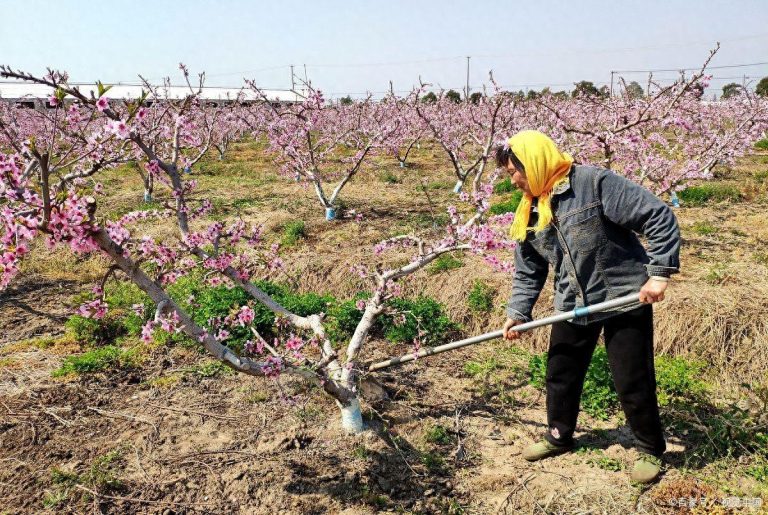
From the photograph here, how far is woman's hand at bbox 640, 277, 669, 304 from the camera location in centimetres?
257

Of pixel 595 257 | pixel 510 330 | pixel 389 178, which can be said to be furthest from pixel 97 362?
pixel 389 178

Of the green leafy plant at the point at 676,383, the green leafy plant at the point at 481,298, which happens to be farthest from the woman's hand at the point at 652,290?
the green leafy plant at the point at 481,298

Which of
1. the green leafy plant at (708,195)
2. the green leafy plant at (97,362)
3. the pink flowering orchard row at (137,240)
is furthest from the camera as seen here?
the green leafy plant at (708,195)

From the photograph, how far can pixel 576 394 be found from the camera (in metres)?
3.27

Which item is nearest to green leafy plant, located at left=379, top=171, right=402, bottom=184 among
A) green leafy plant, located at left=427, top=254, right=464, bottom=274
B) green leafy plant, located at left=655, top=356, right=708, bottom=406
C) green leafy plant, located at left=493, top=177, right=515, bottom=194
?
green leafy plant, located at left=493, top=177, right=515, bottom=194

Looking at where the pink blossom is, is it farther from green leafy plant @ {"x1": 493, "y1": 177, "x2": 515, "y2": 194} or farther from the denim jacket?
Result: green leafy plant @ {"x1": 493, "y1": 177, "x2": 515, "y2": 194}

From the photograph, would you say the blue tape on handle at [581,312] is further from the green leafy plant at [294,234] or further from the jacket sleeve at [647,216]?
the green leafy plant at [294,234]

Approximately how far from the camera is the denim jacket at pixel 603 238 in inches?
101

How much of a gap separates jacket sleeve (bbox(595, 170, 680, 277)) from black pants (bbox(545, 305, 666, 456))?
349mm

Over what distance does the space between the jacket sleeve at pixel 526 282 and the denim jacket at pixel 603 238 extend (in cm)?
15

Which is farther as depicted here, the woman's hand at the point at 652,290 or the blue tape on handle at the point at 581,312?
the blue tape on handle at the point at 581,312

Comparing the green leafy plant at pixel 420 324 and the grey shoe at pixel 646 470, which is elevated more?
the green leafy plant at pixel 420 324

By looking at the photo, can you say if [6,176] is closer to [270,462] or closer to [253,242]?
[253,242]

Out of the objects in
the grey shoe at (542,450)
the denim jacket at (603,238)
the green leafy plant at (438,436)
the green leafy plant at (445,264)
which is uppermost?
the denim jacket at (603,238)
